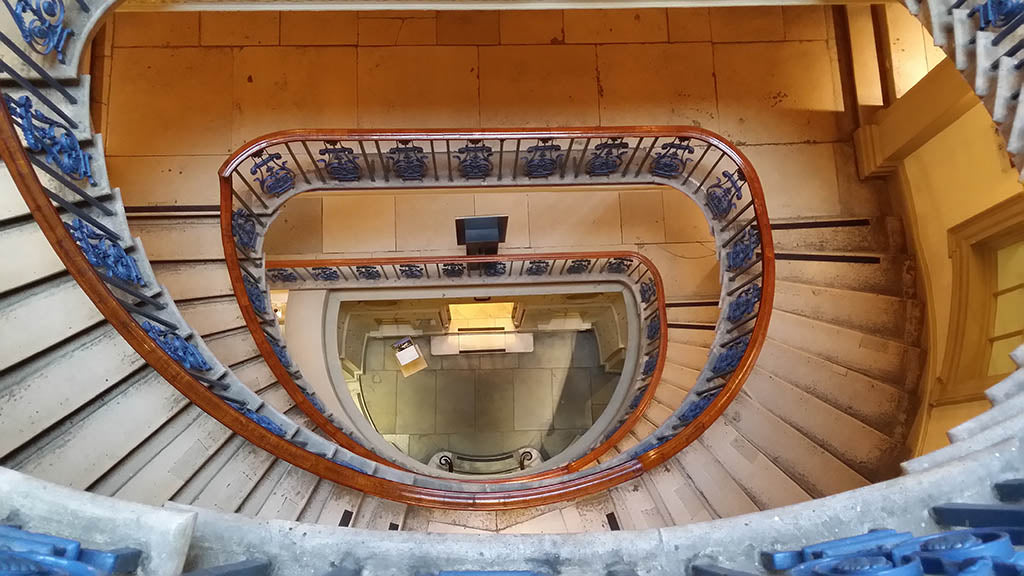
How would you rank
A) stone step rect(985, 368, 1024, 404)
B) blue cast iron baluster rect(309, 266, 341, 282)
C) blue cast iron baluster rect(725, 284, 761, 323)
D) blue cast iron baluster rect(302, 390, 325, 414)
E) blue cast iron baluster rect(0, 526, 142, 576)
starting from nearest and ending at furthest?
blue cast iron baluster rect(0, 526, 142, 576)
stone step rect(985, 368, 1024, 404)
blue cast iron baluster rect(725, 284, 761, 323)
blue cast iron baluster rect(302, 390, 325, 414)
blue cast iron baluster rect(309, 266, 341, 282)

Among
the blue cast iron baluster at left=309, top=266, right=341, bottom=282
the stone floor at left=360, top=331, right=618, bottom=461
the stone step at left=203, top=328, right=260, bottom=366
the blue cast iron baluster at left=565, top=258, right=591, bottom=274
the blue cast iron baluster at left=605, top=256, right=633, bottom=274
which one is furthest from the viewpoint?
the stone floor at left=360, top=331, right=618, bottom=461

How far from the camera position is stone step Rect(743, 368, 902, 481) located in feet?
13.3

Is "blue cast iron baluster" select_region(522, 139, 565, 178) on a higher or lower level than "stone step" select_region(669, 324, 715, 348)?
higher

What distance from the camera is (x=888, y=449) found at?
4.14 meters

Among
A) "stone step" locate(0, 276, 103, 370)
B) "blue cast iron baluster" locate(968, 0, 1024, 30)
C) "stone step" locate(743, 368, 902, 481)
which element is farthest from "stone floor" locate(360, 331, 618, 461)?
"blue cast iron baluster" locate(968, 0, 1024, 30)

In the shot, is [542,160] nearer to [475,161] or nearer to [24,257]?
[475,161]

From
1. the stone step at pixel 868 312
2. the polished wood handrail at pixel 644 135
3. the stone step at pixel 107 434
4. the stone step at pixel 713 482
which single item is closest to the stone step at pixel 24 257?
the stone step at pixel 107 434

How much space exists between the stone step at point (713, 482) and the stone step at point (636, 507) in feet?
0.97

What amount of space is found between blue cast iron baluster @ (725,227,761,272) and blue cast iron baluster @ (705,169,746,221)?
339mm

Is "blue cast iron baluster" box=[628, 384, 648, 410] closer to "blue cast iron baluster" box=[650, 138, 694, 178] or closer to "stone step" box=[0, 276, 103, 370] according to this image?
"blue cast iron baluster" box=[650, 138, 694, 178]

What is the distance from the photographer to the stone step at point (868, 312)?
4883mm

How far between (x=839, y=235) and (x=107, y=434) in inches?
244

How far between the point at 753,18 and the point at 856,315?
3639 millimetres

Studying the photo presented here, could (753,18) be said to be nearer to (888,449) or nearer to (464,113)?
(464,113)
